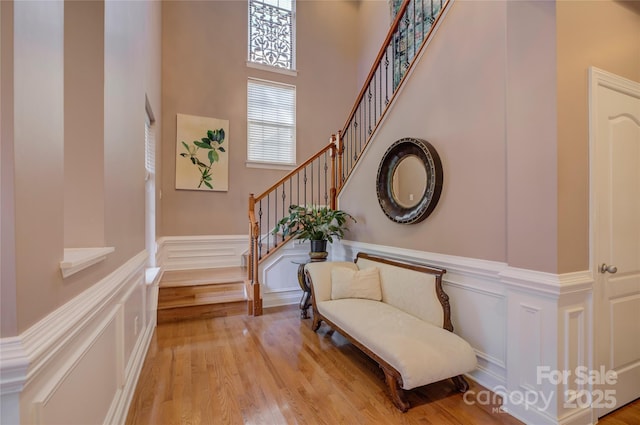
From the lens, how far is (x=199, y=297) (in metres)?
3.60

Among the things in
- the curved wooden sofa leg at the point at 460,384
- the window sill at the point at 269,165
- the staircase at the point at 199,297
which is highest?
the window sill at the point at 269,165

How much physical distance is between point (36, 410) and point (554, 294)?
2.28m

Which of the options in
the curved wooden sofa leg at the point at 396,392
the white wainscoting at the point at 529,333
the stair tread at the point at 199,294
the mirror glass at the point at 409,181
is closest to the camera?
the white wainscoting at the point at 529,333

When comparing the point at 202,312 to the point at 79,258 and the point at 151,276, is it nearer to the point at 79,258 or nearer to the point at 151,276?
the point at 151,276

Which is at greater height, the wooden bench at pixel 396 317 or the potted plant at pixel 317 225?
the potted plant at pixel 317 225

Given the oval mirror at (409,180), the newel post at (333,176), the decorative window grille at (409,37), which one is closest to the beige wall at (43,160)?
the oval mirror at (409,180)

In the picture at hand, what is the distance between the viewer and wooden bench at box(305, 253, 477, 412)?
6.06 feet

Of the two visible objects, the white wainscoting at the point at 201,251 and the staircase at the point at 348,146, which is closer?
the staircase at the point at 348,146

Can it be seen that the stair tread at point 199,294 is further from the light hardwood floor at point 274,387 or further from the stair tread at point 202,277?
the light hardwood floor at point 274,387

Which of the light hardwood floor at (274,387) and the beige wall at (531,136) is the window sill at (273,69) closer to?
the beige wall at (531,136)

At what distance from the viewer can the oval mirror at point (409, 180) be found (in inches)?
97.0

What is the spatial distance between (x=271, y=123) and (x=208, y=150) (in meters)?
1.21

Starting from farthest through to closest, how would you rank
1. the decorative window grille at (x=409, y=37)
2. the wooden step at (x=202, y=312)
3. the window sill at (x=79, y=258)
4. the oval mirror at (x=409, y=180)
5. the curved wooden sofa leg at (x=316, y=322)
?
the decorative window grille at (x=409, y=37), the wooden step at (x=202, y=312), the curved wooden sofa leg at (x=316, y=322), the oval mirror at (x=409, y=180), the window sill at (x=79, y=258)

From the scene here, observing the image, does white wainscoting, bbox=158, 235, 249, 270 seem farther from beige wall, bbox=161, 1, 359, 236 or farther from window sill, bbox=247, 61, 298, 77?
window sill, bbox=247, 61, 298, 77
